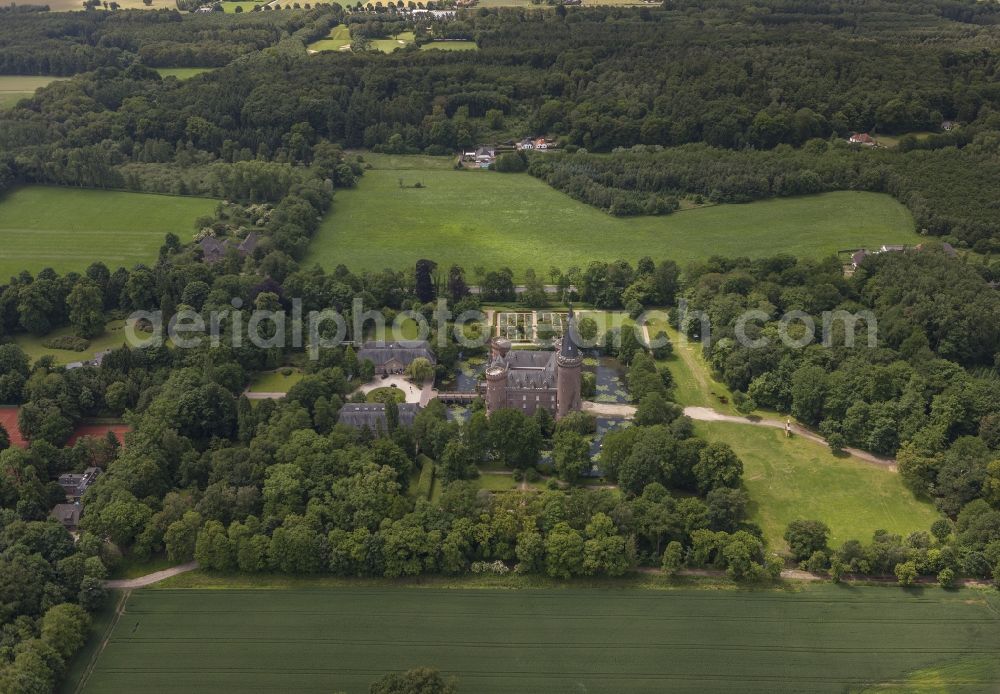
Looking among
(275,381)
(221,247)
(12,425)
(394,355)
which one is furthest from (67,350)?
(394,355)

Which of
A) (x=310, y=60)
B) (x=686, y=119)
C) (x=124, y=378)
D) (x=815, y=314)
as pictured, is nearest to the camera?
(x=124, y=378)

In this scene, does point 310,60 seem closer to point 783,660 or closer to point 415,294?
point 415,294

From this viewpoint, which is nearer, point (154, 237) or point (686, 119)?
point (154, 237)

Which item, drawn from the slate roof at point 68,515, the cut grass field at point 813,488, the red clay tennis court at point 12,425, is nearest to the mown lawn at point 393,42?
the red clay tennis court at point 12,425

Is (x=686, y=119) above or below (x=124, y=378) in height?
above

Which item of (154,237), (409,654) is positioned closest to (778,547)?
(409,654)

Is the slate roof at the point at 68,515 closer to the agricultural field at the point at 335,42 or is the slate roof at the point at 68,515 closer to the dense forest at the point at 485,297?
the dense forest at the point at 485,297
